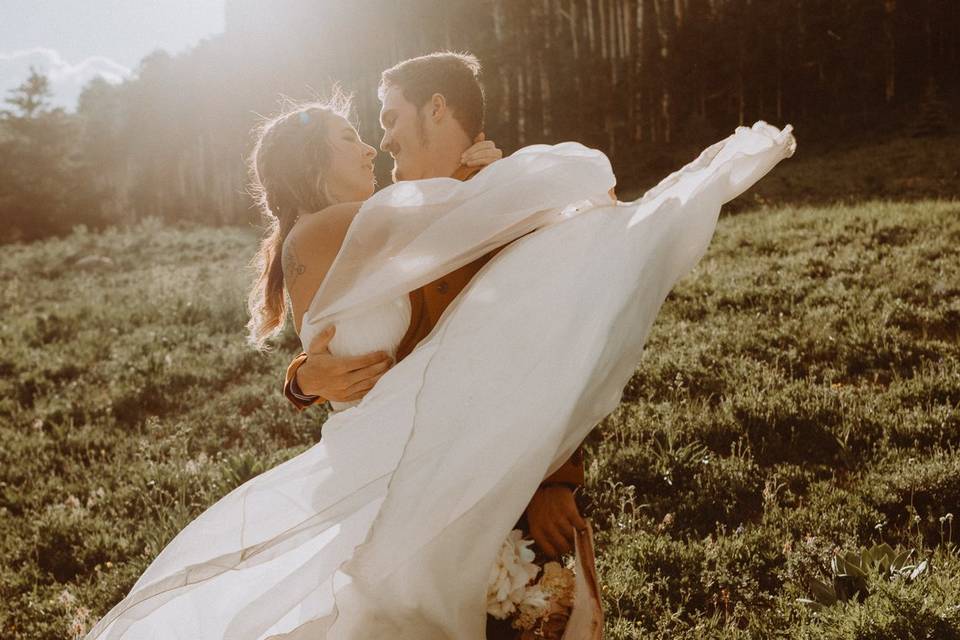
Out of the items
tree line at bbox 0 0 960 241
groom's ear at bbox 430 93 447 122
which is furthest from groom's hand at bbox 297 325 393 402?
tree line at bbox 0 0 960 241

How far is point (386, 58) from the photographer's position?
38.0 meters

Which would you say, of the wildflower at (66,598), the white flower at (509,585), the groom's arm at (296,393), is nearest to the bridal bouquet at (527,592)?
the white flower at (509,585)

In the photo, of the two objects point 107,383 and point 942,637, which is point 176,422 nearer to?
point 107,383

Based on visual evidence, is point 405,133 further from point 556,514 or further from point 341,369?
point 556,514

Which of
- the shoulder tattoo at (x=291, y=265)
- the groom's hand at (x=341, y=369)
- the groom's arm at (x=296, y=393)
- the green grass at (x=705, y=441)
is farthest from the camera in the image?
the green grass at (x=705, y=441)

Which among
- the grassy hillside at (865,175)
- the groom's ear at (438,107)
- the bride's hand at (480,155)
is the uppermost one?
the groom's ear at (438,107)

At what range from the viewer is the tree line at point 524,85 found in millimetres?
28203

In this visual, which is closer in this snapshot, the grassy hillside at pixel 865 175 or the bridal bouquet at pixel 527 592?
the bridal bouquet at pixel 527 592

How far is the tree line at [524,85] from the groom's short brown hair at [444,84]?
23.8 metres

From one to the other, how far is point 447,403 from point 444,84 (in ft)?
5.20

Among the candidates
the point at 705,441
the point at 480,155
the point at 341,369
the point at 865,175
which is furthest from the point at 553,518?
the point at 865,175

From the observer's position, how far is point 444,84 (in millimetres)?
3133

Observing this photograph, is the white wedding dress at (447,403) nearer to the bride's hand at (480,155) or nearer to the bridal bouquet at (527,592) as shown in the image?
the bridal bouquet at (527,592)

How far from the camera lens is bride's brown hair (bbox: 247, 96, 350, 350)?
3023mm
